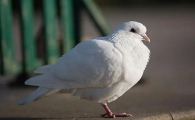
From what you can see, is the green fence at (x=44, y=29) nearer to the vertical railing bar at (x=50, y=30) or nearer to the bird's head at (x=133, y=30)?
the vertical railing bar at (x=50, y=30)

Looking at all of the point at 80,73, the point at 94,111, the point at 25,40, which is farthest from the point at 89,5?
the point at 80,73

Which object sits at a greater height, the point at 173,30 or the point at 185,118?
the point at 185,118

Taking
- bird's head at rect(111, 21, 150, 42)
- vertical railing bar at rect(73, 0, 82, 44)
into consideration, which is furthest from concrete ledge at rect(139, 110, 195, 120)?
vertical railing bar at rect(73, 0, 82, 44)

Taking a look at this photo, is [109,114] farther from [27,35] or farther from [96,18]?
[96,18]

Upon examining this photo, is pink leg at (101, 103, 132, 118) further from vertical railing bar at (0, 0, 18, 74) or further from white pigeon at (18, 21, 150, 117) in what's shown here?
vertical railing bar at (0, 0, 18, 74)

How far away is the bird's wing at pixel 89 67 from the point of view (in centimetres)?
486

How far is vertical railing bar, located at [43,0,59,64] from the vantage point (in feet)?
27.1

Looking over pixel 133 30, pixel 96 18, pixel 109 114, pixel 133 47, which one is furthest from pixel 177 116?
pixel 96 18

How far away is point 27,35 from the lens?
8.11 metres

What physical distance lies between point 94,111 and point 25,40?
8.97 feet

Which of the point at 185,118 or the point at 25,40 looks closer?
the point at 185,118

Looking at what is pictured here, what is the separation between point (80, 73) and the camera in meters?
5.02

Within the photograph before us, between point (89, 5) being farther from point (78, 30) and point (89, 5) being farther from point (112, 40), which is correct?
point (112, 40)

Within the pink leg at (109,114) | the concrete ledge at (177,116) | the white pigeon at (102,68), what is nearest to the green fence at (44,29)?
the white pigeon at (102,68)
